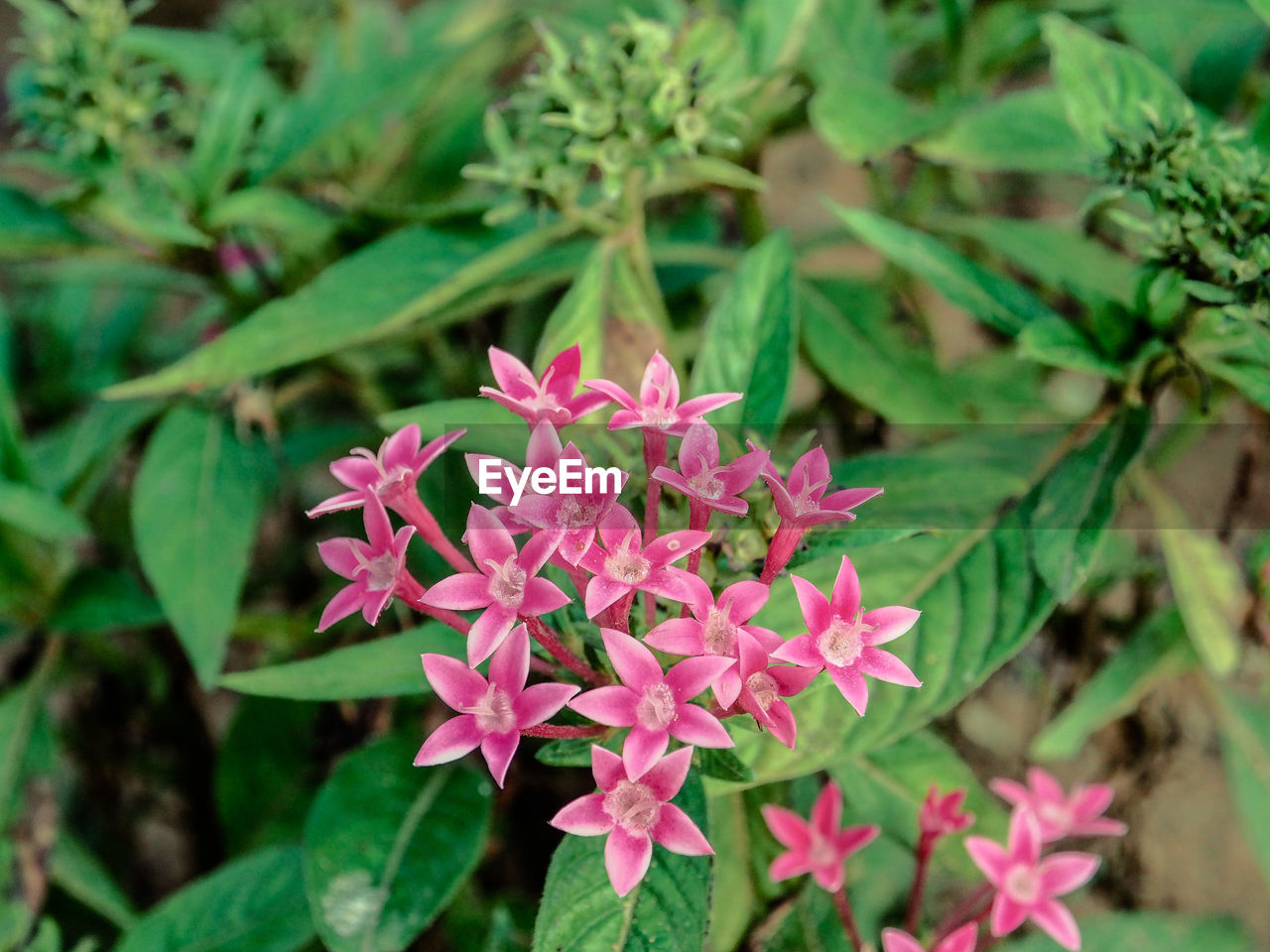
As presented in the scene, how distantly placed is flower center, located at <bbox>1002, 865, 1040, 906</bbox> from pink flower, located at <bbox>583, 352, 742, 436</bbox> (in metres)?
0.41

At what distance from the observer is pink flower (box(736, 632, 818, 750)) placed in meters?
0.47

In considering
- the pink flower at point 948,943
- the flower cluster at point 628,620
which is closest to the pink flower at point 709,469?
the flower cluster at point 628,620

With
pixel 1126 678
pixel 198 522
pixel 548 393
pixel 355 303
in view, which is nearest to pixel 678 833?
pixel 548 393

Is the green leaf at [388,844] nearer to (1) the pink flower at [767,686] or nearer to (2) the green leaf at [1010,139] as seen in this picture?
(1) the pink flower at [767,686]

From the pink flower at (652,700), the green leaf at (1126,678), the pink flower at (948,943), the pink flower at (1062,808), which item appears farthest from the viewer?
the green leaf at (1126,678)

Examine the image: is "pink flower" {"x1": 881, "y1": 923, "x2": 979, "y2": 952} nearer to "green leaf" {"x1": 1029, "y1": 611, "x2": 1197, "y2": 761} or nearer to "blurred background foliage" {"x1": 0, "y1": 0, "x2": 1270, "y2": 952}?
"blurred background foliage" {"x1": 0, "y1": 0, "x2": 1270, "y2": 952}

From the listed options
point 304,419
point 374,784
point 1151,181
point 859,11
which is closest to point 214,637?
point 374,784

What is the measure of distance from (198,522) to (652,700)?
2.26 feet

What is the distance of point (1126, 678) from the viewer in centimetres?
110

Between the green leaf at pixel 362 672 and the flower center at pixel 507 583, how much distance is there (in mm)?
178

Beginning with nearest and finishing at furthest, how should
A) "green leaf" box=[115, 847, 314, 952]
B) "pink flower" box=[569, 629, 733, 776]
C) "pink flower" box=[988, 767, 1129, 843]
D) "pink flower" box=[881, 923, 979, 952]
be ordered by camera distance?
"pink flower" box=[569, 629, 733, 776] < "pink flower" box=[881, 923, 979, 952] < "pink flower" box=[988, 767, 1129, 843] < "green leaf" box=[115, 847, 314, 952]

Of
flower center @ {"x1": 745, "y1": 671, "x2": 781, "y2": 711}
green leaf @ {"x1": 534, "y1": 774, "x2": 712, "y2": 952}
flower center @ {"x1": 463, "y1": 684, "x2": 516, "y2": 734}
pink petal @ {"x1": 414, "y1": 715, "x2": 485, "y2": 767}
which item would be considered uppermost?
flower center @ {"x1": 745, "y1": 671, "x2": 781, "y2": 711}

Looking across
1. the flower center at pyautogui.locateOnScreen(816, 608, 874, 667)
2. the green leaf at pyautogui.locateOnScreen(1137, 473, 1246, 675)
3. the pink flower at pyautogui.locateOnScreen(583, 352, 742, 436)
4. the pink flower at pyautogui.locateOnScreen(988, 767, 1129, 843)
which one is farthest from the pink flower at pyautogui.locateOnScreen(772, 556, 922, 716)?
the green leaf at pyautogui.locateOnScreen(1137, 473, 1246, 675)

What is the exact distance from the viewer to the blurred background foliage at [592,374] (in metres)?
0.74
